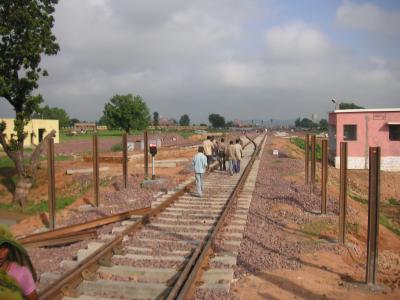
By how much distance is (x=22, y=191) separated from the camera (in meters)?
18.3

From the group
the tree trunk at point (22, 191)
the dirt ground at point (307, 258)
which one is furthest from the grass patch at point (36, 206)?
the dirt ground at point (307, 258)

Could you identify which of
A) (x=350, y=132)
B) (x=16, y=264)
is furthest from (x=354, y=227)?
(x=350, y=132)

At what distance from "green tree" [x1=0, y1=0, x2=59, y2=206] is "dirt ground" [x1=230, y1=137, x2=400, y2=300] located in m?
10.4

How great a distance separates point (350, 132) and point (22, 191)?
930 inches

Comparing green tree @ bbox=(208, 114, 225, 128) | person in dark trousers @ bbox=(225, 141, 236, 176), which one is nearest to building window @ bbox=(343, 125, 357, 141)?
person in dark trousers @ bbox=(225, 141, 236, 176)

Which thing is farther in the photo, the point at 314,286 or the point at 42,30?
the point at 42,30

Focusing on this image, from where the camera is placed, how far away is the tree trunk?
1816 centimetres

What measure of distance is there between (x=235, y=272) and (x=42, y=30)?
14.3 m

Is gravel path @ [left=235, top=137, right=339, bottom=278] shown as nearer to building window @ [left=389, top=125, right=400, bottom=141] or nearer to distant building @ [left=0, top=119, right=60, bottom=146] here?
building window @ [left=389, top=125, right=400, bottom=141]

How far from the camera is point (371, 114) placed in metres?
31.5

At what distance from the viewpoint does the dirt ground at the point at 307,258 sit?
21.6 ft

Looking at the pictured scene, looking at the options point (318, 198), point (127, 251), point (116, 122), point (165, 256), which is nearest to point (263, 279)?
point (165, 256)

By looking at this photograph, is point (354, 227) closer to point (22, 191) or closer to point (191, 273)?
point (191, 273)

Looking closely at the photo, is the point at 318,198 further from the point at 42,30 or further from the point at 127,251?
the point at 42,30
